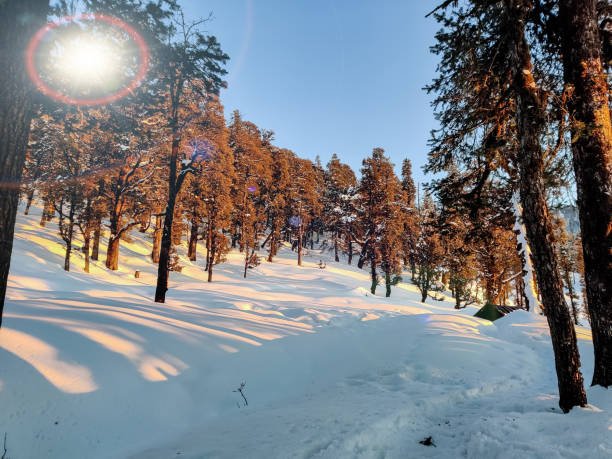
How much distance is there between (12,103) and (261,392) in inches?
203

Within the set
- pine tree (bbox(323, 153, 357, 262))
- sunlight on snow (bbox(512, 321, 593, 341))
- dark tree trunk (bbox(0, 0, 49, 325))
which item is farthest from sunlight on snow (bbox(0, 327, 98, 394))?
pine tree (bbox(323, 153, 357, 262))

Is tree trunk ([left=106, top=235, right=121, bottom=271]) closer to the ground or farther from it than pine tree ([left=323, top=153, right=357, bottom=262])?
closer to the ground

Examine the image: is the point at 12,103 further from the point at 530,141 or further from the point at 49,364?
the point at 530,141

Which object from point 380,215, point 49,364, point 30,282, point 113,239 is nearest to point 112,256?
point 113,239

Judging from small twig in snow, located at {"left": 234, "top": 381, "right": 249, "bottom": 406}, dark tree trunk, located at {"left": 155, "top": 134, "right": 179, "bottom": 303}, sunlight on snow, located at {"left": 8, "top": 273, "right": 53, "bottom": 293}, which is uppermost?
dark tree trunk, located at {"left": 155, "top": 134, "right": 179, "bottom": 303}

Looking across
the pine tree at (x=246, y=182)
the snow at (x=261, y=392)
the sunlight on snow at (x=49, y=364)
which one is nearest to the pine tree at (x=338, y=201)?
the pine tree at (x=246, y=182)

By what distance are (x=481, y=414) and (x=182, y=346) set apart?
4.89 meters

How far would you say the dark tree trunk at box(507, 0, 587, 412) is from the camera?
13.6 feet

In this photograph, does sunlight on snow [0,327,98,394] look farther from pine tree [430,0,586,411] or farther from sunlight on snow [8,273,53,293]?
sunlight on snow [8,273,53,293]

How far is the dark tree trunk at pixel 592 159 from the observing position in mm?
4637

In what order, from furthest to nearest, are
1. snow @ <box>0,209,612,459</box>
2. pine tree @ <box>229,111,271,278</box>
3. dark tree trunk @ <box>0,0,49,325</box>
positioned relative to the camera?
1. pine tree @ <box>229,111,271,278</box>
2. dark tree trunk @ <box>0,0,49,325</box>
3. snow @ <box>0,209,612,459</box>

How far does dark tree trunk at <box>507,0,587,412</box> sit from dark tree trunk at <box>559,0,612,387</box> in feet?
2.24

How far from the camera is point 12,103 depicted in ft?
12.2

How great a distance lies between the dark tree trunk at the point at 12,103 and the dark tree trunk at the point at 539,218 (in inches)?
247
